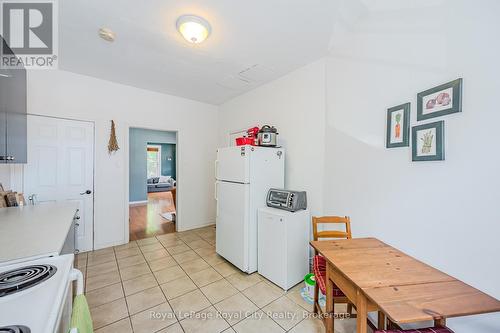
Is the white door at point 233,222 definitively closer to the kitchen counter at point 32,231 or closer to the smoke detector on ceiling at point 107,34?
the kitchen counter at point 32,231

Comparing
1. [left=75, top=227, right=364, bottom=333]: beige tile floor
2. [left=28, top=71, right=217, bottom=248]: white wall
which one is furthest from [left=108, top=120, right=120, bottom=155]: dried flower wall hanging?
[left=75, top=227, right=364, bottom=333]: beige tile floor

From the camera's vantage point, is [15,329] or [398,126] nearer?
[15,329]

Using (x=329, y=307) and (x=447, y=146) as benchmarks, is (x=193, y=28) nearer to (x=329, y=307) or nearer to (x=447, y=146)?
(x=447, y=146)

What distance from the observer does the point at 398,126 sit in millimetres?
1517

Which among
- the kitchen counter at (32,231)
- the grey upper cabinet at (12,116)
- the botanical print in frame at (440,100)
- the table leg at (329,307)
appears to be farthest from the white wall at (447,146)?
the grey upper cabinet at (12,116)

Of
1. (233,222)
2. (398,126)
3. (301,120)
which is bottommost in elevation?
(233,222)

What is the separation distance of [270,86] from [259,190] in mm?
1724

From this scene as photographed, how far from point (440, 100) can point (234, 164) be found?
1.96m

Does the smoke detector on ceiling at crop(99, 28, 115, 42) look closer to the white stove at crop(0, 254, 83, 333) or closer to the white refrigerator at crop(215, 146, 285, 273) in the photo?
the white refrigerator at crop(215, 146, 285, 273)

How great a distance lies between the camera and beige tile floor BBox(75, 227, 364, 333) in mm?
1646

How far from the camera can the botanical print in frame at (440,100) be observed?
1150mm

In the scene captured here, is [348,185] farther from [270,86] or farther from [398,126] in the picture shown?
[270,86]

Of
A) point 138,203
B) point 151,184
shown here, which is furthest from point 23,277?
point 151,184

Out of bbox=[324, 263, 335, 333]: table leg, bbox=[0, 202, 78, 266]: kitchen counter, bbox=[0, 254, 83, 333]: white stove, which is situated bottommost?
bbox=[324, 263, 335, 333]: table leg
